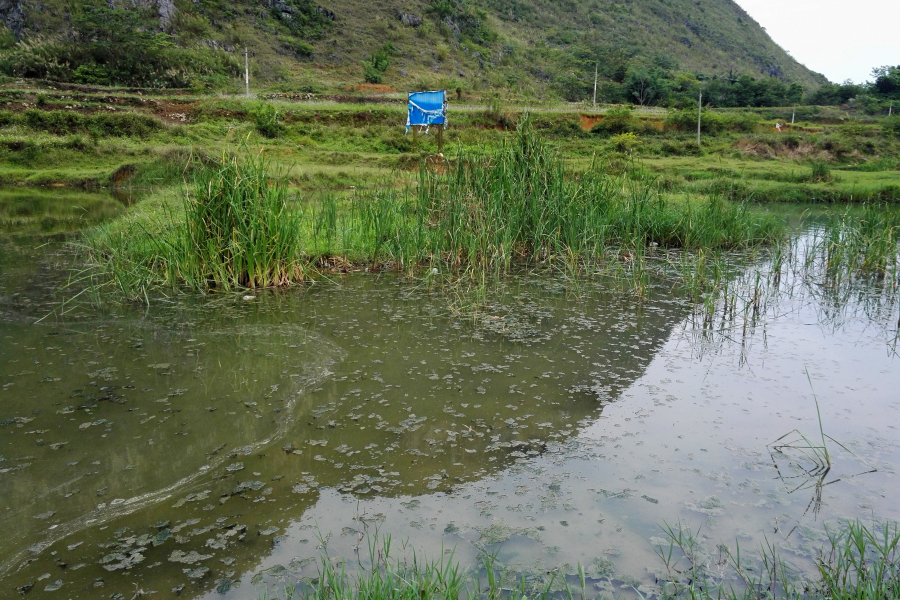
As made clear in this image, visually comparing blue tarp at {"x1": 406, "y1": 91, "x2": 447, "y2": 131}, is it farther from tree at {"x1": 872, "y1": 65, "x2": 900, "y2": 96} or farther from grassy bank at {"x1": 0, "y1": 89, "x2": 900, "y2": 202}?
tree at {"x1": 872, "y1": 65, "x2": 900, "y2": 96}

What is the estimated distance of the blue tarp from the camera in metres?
14.3

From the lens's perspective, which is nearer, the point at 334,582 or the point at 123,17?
the point at 334,582

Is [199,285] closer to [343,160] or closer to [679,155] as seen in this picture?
[343,160]

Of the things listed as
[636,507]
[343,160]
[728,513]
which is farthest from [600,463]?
[343,160]

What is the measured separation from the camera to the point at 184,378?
344cm

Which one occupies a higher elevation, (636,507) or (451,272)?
(451,272)

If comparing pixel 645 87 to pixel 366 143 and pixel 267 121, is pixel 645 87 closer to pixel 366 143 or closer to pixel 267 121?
pixel 366 143

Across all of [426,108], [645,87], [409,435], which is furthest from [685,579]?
[645,87]

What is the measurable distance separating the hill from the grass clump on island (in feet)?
93.0

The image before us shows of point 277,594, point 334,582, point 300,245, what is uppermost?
point 300,245

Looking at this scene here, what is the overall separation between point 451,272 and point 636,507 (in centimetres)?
355

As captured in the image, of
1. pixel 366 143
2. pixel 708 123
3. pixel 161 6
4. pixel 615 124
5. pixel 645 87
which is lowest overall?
pixel 366 143

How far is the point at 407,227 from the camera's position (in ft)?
19.2

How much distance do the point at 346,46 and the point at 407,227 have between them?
136ft
